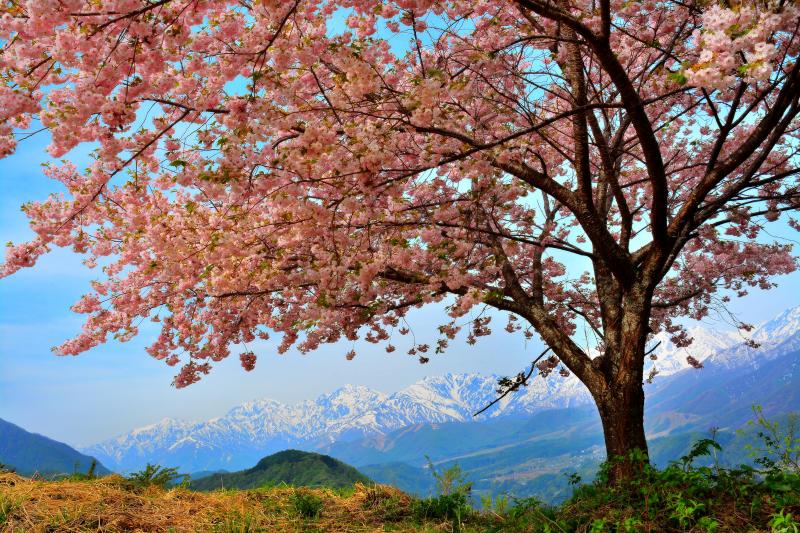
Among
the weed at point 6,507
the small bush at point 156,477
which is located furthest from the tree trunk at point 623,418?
the weed at point 6,507

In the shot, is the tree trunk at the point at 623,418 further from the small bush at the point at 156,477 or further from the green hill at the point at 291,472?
the green hill at the point at 291,472

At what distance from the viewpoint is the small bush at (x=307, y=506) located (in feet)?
18.9

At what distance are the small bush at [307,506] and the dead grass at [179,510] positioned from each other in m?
0.07

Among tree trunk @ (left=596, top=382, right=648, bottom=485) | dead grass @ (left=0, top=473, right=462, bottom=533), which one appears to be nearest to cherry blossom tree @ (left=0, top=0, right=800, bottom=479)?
tree trunk @ (left=596, top=382, right=648, bottom=485)

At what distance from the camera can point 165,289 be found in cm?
907

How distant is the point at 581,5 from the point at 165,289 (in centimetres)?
820

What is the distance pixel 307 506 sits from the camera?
228 inches

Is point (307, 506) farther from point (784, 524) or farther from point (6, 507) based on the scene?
point (784, 524)

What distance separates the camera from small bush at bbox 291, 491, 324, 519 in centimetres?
576

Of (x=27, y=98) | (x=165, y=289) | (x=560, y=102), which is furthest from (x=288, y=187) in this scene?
(x=560, y=102)

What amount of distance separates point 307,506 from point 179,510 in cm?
133

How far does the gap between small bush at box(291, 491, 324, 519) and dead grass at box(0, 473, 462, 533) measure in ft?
0.23

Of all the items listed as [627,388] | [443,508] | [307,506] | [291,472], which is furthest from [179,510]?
[291,472]

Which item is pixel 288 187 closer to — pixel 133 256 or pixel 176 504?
pixel 176 504
